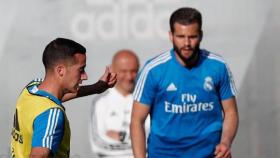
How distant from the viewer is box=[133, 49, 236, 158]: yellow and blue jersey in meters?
5.53

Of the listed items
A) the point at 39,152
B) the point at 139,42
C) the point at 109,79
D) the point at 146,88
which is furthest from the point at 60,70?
the point at 139,42

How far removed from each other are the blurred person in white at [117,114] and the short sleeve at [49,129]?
8.06 feet

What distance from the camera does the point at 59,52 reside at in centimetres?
452

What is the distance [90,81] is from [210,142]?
7.03 ft

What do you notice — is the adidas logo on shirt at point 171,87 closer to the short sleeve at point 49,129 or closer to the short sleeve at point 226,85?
the short sleeve at point 226,85

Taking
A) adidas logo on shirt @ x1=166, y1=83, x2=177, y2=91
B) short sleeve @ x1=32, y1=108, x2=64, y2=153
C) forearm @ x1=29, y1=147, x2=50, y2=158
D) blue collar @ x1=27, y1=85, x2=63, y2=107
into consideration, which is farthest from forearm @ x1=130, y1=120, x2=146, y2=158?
forearm @ x1=29, y1=147, x2=50, y2=158

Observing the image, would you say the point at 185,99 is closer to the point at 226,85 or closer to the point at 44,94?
the point at 226,85

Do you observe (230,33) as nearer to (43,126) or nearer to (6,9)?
(6,9)

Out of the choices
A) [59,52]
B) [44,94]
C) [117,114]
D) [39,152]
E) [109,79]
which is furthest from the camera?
[117,114]

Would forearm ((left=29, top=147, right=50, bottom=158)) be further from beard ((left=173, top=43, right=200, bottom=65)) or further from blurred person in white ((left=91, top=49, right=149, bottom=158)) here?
blurred person in white ((left=91, top=49, right=149, bottom=158))

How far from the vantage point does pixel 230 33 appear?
768cm

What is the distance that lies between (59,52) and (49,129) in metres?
0.48

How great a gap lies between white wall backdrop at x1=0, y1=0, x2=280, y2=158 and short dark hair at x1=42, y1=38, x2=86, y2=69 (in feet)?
9.51

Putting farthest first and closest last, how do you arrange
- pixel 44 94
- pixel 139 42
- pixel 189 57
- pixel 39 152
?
1. pixel 139 42
2. pixel 189 57
3. pixel 44 94
4. pixel 39 152
